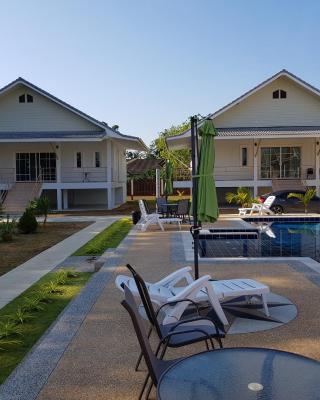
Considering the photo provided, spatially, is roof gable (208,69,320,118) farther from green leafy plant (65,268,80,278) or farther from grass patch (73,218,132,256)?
green leafy plant (65,268,80,278)

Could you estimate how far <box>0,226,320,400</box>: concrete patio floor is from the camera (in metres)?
3.93

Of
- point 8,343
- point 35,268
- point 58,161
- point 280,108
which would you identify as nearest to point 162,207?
point 58,161

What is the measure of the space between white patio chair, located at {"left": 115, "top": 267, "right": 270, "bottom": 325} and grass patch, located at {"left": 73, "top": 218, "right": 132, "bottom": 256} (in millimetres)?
5360

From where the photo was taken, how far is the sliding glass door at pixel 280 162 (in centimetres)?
2797

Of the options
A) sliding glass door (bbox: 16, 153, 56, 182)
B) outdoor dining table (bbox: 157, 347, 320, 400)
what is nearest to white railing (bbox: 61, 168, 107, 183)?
sliding glass door (bbox: 16, 153, 56, 182)

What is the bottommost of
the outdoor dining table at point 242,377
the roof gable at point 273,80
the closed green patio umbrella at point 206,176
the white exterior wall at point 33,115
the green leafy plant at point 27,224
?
the green leafy plant at point 27,224

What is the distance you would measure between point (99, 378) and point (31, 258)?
23.2ft

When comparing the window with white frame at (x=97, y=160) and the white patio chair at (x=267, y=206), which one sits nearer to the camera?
the white patio chair at (x=267, y=206)

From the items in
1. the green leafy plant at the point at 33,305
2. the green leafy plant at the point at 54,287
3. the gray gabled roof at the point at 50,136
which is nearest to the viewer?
the green leafy plant at the point at 33,305

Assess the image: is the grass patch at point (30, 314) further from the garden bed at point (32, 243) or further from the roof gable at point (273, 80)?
the roof gable at point (273, 80)

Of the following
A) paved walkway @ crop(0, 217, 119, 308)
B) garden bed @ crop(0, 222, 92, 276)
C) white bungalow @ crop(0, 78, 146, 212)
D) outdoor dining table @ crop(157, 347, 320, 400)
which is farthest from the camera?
white bungalow @ crop(0, 78, 146, 212)

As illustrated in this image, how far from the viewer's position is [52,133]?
27.5 m

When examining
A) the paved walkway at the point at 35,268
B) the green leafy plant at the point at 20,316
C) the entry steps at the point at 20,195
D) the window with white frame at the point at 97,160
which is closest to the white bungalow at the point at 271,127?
the window with white frame at the point at 97,160

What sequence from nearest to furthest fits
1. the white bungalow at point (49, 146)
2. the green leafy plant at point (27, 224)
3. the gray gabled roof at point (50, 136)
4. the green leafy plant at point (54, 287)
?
the green leafy plant at point (54, 287) → the green leafy plant at point (27, 224) → the gray gabled roof at point (50, 136) → the white bungalow at point (49, 146)
